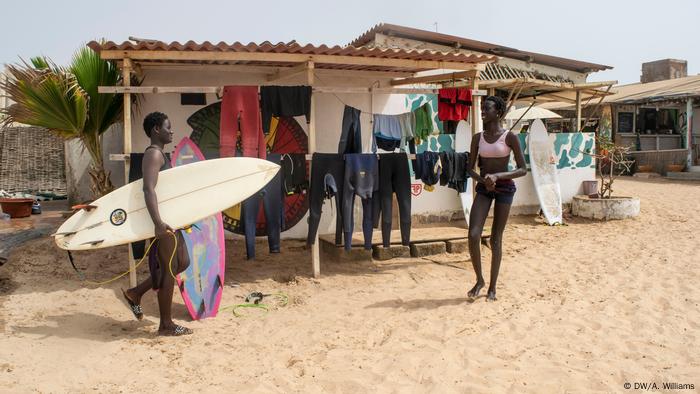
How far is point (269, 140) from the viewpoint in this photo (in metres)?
7.40

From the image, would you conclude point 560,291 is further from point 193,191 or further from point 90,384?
point 90,384

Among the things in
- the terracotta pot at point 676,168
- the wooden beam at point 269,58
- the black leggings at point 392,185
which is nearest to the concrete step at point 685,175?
the terracotta pot at point 676,168

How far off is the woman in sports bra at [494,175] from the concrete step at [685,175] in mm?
13545

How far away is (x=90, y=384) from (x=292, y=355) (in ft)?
4.38

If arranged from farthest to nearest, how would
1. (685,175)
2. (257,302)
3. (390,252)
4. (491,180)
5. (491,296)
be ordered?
(685,175), (390,252), (257,302), (491,296), (491,180)

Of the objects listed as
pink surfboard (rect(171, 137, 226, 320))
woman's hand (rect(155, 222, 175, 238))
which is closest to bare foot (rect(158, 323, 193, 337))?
pink surfboard (rect(171, 137, 226, 320))

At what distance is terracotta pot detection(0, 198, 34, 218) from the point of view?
319 inches

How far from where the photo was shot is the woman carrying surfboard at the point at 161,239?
4.02m

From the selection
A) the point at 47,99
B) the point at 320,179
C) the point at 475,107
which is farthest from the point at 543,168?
the point at 47,99

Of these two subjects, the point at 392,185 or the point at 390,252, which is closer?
the point at 392,185

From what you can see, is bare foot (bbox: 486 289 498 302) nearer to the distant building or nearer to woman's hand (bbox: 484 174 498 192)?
woman's hand (bbox: 484 174 498 192)

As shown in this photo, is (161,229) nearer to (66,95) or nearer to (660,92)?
(66,95)

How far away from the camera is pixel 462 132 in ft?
28.2

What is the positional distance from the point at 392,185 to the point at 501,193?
1.83 metres
